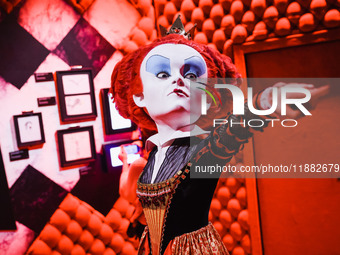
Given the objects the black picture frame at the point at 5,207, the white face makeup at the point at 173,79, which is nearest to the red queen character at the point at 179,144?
the white face makeup at the point at 173,79

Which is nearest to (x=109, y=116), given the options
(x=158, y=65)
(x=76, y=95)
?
(x=76, y=95)

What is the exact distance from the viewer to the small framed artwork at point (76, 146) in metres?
2.02

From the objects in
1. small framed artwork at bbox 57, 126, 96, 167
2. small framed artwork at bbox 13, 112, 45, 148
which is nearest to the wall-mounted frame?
small framed artwork at bbox 57, 126, 96, 167

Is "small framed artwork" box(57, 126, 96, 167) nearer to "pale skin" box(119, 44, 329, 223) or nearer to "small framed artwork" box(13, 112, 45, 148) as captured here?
"small framed artwork" box(13, 112, 45, 148)

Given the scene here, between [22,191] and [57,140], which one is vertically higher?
[57,140]

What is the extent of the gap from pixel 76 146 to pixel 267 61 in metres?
1.53

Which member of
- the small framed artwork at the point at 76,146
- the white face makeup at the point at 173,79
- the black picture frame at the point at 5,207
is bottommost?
the black picture frame at the point at 5,207

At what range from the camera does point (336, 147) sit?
1882 mm

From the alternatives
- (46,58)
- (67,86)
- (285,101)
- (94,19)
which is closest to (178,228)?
(285,101)

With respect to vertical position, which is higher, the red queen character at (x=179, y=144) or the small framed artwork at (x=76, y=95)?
the small framed artwork at (x=76, y=95)

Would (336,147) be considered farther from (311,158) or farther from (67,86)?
(67,86)

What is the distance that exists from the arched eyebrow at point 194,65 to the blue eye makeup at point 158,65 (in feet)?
0.25

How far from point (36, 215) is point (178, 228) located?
127 centimetres

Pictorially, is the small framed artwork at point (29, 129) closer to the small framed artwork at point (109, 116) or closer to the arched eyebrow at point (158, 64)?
the small framed artwork at point (109, 116)
